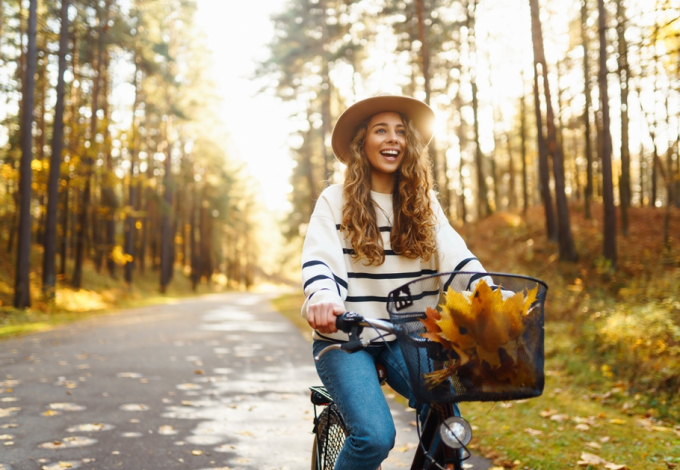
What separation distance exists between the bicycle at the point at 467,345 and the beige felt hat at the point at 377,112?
4.13ft

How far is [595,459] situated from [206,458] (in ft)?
10.4

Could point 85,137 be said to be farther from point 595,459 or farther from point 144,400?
point 595,459

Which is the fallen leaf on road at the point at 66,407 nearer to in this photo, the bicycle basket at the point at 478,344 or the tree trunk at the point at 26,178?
the bicycle basket at the point at 478,344

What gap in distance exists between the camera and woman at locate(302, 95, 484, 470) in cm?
243

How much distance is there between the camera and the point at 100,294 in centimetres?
2412

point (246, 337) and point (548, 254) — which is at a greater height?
point (548, 254)

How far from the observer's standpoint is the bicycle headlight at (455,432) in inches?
81.5

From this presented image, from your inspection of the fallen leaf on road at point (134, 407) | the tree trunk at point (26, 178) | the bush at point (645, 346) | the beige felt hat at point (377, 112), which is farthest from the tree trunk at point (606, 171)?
the tree trunk at point (26, 178)

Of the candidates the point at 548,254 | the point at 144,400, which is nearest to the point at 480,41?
the point at 548,254

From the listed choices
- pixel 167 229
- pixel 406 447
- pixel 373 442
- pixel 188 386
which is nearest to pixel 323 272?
pixel 373 442

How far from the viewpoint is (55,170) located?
1806 centimetres

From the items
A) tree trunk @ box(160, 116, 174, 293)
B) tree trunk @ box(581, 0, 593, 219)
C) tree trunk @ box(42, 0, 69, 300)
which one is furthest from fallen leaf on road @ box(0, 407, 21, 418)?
tree trunk @ box(160, 116, 174, 293)

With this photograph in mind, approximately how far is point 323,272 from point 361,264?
275mm

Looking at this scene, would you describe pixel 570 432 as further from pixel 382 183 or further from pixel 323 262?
pixel 323 262
